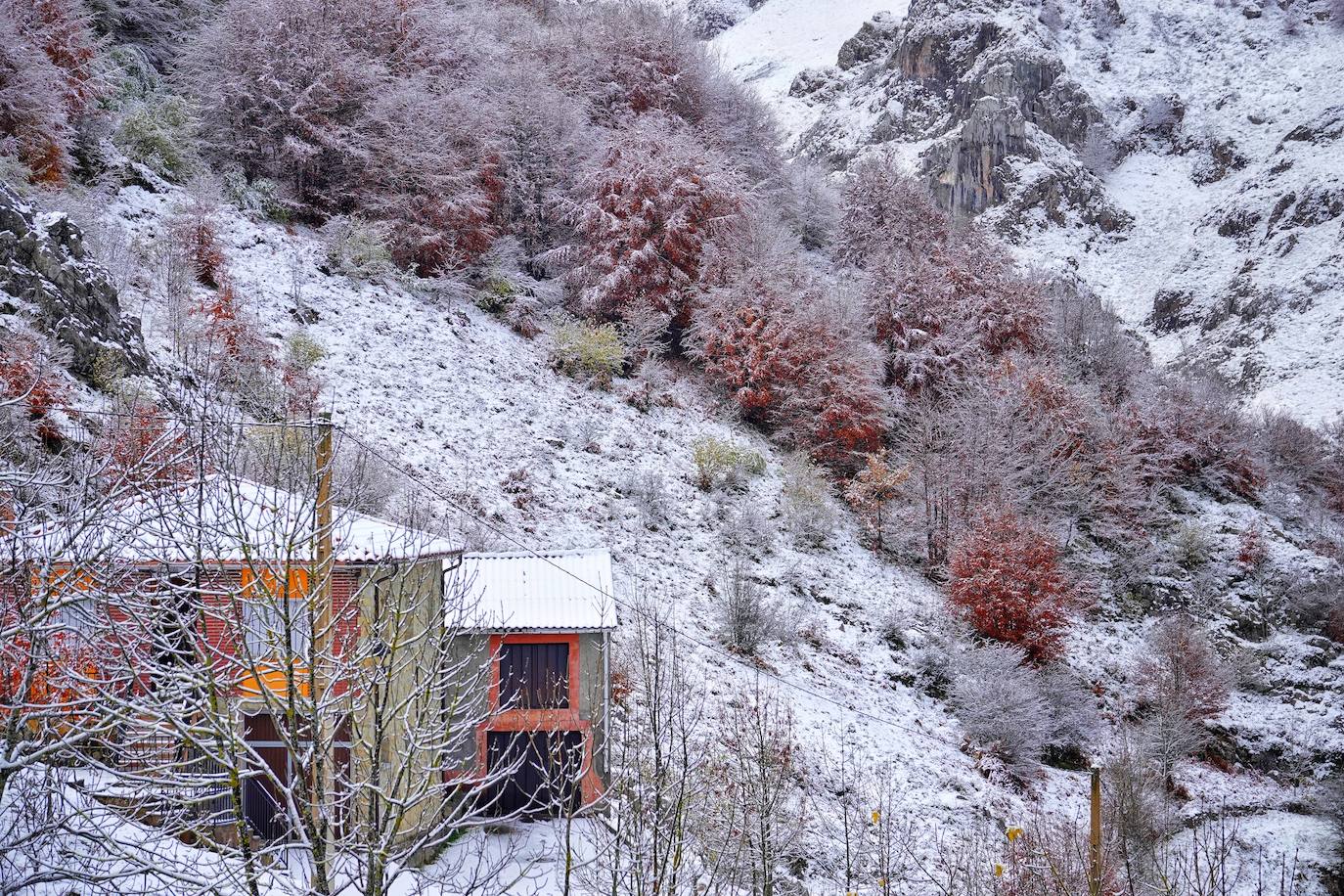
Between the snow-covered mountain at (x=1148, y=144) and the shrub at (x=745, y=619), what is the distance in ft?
91.2

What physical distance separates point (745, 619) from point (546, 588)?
16.5 ft

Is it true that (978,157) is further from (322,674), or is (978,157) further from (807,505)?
(322,674)

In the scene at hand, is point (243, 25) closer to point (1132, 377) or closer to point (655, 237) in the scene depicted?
point (655, 237)

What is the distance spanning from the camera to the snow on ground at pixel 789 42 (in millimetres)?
45844

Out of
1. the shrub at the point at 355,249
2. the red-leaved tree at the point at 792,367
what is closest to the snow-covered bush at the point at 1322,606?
the red-leaved tree at the point at 792,367

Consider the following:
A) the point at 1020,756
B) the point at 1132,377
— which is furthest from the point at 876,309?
the point at 1020,756

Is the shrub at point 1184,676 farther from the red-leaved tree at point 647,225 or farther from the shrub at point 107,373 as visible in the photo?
the shrub at point 107,373

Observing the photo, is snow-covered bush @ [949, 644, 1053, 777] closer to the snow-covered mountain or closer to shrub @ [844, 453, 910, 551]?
shrub @ [844, 453, 910, 551]

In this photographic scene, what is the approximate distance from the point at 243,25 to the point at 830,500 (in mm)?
20891

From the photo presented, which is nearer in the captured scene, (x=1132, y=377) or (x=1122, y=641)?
(x=1122, y=641)

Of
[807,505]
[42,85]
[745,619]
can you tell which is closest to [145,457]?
[745,619]

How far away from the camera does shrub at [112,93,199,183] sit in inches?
690

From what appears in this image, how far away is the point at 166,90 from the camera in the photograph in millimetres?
20562

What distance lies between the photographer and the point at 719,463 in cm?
1861
